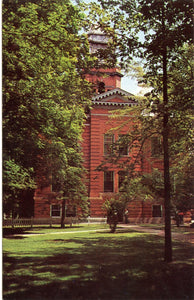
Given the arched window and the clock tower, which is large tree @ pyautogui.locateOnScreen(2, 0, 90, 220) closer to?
the clock tower

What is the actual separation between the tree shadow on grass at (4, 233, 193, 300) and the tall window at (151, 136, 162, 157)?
1.80 meters

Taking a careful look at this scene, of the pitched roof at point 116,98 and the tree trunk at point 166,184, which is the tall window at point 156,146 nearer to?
the tree trunk at point 166,184

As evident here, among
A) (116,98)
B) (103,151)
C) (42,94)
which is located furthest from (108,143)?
(42,94)

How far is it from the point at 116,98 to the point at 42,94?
6.00ft

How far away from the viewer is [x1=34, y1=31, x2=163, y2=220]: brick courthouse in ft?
A: 21.7

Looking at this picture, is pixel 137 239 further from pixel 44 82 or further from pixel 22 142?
pixel 44 82

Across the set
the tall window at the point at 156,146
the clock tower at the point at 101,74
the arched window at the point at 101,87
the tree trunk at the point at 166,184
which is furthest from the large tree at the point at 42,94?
the tree trunk at the point at 166,184

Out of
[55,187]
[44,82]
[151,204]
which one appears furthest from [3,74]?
[151,204]

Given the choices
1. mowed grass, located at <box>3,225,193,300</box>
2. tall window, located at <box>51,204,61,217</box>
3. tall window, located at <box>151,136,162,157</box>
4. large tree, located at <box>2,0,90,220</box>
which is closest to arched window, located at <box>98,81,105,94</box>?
large tree, located at <box>2,0,90,220</box>

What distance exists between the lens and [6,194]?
550 cm

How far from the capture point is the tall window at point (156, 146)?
6660mm

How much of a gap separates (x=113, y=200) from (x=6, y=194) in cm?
235

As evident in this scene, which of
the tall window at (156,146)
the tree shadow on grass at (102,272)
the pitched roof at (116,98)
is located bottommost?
the tree shadow on grass at (102,272)

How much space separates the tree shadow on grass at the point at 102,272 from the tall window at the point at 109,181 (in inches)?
44.3
